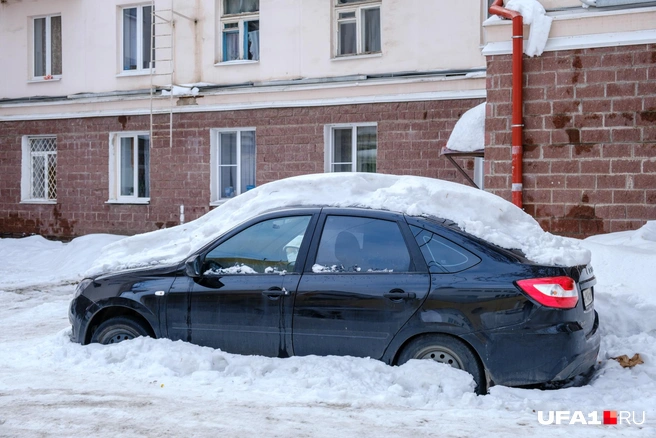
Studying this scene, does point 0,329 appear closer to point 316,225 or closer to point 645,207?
point 316,225

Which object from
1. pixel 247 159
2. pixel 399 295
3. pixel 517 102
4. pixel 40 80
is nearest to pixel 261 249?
pixel 399 295

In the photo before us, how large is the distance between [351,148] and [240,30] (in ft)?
12.4

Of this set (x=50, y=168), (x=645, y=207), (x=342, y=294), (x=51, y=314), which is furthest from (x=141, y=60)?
(x=342, y=294)

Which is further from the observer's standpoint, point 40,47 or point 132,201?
point 40,47

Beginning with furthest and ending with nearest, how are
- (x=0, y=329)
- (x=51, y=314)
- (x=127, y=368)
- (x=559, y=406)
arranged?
(x=51, y=314), (x=0, y=329), (x=127, y=368), (x=559, y=406)

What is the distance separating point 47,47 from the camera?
767 inches

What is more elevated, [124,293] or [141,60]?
[141,60]

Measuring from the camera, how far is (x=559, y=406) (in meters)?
5.13

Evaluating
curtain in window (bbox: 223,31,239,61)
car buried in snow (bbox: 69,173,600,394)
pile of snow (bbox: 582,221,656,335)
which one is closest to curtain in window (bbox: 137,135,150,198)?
curtain in window (bbox: 223,31,239,61)

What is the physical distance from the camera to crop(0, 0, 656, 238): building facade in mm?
9953

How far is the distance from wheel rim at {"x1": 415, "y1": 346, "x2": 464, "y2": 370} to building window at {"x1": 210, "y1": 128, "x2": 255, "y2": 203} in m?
11.9

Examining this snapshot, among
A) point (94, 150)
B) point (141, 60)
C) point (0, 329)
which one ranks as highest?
point (141, 60)

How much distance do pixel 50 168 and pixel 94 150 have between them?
168 cm

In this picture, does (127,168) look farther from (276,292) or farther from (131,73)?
(276,292)
